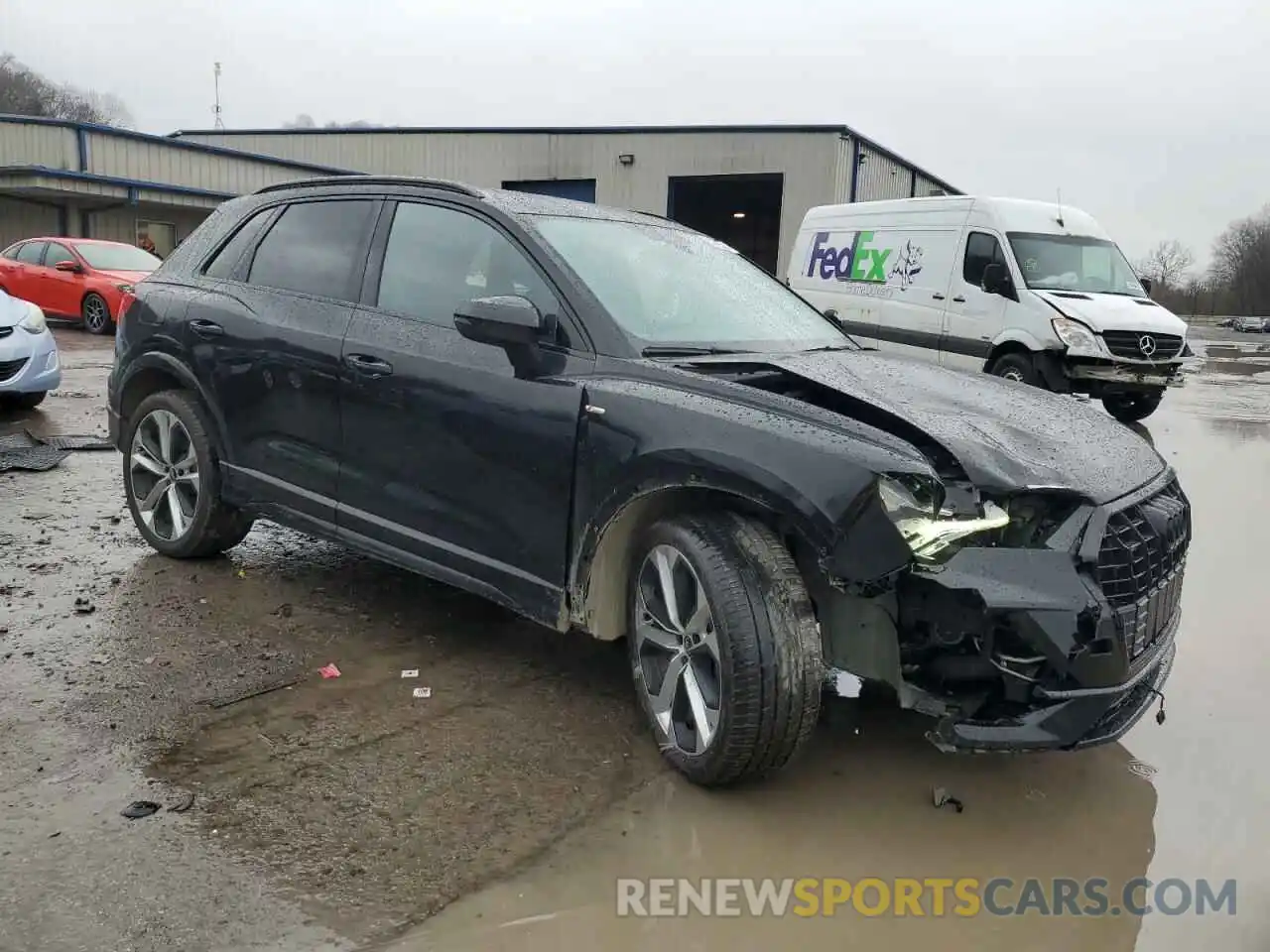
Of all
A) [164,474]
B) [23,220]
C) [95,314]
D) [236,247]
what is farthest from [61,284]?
[236,247]

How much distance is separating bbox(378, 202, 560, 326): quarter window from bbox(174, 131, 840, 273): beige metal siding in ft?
72.2

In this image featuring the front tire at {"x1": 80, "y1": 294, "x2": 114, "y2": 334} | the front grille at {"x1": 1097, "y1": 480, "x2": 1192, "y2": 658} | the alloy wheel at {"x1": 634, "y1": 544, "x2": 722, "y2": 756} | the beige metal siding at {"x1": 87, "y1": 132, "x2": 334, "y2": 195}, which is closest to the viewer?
the front grille at {"x1": 1097, "y1": 480, "x2": 1192, "y2": 658}

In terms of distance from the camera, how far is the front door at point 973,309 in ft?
35.4

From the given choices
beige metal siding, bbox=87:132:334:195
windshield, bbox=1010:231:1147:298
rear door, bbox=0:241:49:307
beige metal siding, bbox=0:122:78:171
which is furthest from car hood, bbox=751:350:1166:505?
beige metal siding, bbox=0:122:78:171

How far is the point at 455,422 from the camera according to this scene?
3.46 m

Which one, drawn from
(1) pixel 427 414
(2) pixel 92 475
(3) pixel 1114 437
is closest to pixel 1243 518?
(3) pixel 1114 437

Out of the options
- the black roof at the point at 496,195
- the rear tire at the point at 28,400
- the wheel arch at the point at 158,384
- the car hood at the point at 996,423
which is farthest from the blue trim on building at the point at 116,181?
the car hood at the point at 996,423

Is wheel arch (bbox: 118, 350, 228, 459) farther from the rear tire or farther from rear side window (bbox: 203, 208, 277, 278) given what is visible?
the rear tire

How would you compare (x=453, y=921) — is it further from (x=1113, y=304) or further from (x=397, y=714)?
(x=1113, y=304)

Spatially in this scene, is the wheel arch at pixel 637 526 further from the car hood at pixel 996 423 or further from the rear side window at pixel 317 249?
the rear side window at pixel 317 249

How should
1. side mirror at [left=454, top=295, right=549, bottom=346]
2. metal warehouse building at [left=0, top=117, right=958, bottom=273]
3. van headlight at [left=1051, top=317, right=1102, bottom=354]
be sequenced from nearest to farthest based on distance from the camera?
side mirror at [left=454, top=295, right=549, bottom=346], van headlight at [left=1051, top=317, right=1102, bottom=354], metal warehouse building at [left=0, top=117, right=958, bottom=273]

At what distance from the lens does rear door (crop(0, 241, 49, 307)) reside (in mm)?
16250

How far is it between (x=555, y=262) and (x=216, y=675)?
186cm

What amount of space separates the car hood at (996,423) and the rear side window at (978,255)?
7.81 m
